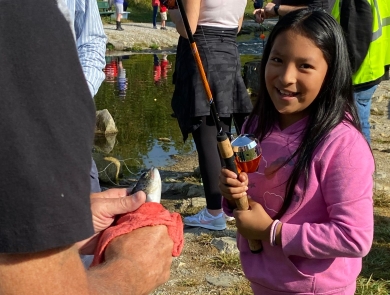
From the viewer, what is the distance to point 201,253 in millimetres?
4133

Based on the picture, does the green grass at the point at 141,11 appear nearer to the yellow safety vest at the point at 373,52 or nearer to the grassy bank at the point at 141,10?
the grassy bank at the point at 141,10

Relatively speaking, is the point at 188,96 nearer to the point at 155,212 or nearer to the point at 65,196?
the point at 155,212

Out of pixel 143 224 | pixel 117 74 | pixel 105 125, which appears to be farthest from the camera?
pixel 117 74

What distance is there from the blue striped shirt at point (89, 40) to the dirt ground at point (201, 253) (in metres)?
1.34

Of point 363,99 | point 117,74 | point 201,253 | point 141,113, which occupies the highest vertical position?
point 363,99

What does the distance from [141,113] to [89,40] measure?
6.62 m

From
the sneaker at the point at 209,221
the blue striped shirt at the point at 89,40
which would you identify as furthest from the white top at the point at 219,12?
the sneaker at the point at 209,221

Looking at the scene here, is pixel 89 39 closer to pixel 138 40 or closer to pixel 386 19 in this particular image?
pixel 386 19

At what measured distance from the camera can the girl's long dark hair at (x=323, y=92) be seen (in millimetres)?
2266

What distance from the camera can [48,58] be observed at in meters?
1.10

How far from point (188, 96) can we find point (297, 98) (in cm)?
205

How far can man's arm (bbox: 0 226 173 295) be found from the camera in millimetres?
1108

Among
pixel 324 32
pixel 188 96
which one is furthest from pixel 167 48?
pixel 324 32

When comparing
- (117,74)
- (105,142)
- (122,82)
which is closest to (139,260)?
(105,142)
